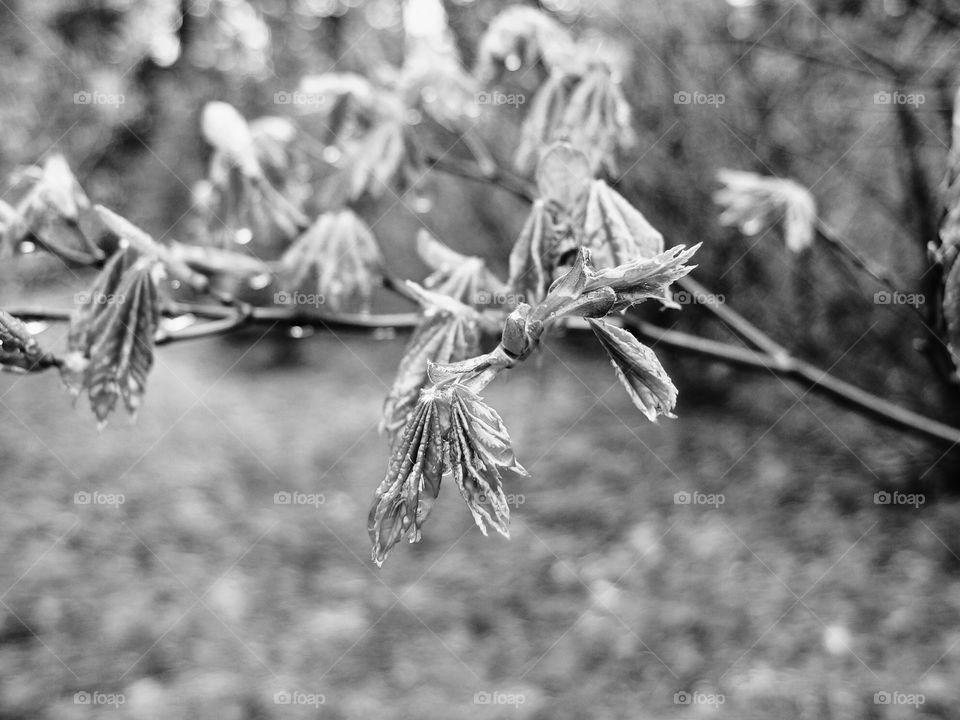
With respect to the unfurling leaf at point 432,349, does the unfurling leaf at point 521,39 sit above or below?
above

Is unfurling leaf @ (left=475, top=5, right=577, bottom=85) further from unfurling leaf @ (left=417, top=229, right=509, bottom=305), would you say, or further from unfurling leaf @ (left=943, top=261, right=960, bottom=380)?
unfurling leaf @ (left=943, top=261, right=960, bottom=380)

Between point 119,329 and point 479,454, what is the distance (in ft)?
2.15

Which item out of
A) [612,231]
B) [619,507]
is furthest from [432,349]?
[619,507]

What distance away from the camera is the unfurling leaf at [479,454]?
A: 777 millimetres

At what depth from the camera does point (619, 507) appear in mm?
4324

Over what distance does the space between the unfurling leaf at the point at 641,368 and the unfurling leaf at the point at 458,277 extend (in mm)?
354

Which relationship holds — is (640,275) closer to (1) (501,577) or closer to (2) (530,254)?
(2) (530,254)

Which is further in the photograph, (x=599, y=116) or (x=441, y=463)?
(x=599, y=116)

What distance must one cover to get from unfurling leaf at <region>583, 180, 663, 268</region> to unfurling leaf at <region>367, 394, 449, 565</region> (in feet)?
1.15

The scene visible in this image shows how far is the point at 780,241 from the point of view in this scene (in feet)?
12.6

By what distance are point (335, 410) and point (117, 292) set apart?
514 centimetres

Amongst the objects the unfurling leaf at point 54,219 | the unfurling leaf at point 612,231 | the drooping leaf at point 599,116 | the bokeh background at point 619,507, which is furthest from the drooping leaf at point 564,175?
the unfurling leaf at point 54,219

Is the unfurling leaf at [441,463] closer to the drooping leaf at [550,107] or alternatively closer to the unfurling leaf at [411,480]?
the unfurling leaf at [411,480]

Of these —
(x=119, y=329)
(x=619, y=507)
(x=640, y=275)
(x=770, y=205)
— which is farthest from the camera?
(x=619, y=507)
